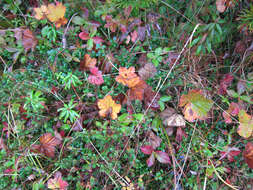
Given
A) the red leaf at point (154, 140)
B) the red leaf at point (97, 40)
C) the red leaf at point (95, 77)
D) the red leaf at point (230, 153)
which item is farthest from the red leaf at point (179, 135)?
the red leaf at point (97, 40)

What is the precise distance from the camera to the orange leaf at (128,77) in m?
1.34

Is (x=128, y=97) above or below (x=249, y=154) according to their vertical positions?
above

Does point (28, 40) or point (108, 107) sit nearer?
point (108, 107)

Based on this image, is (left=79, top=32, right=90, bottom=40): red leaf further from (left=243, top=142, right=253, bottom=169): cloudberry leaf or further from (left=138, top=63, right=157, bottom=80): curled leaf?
(left=243, top=142, right=253, bottom=169): cloudberry leaf

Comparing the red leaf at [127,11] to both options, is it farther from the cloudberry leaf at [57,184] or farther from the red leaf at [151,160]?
the cloudberry leaf at [57,184]

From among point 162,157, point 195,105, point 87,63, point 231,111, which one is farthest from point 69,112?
point 231,111

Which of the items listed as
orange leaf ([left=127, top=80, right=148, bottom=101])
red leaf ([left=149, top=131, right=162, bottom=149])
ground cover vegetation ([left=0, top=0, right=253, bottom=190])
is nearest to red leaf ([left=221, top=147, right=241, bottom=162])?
ground cover vegetation ([left=0, top=0, right=253, bottom=190])

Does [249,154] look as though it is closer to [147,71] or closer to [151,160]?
[151,160]

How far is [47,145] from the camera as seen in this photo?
1.30 m

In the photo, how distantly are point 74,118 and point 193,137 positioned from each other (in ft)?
2.54

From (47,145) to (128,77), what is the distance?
0.67m

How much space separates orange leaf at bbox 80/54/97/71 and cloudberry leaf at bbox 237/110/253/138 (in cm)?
102

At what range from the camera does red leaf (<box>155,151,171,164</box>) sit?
49.9 inches

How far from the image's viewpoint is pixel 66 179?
125 centimetres
